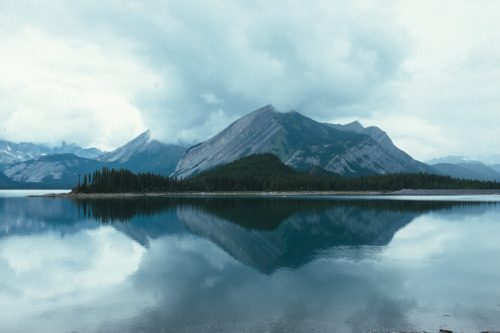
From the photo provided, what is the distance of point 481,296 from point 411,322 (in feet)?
36.4

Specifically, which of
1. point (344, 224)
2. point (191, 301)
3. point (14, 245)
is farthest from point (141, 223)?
point (191, 301)

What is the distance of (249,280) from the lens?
3609 centimetres

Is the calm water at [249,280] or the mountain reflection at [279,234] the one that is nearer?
the calm water at [249,280]

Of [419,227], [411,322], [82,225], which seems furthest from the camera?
[82,225]

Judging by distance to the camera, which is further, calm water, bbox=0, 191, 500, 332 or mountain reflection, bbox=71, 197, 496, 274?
mountain reflection, bbox=71, 197, 496, 274

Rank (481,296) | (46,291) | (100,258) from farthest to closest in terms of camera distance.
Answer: (100,258) < (46,291) < (481,296)

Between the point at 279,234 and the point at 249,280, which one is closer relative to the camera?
the point at 249,280

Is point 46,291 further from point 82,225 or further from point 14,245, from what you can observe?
point 82,225

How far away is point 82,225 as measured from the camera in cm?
8369

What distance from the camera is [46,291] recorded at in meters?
33.8

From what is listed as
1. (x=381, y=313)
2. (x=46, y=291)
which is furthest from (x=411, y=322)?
(x=46, y=291)

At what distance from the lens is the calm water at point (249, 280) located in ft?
83.3

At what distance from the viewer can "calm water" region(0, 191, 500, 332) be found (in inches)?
999

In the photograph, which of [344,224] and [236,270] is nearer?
[236,270]
